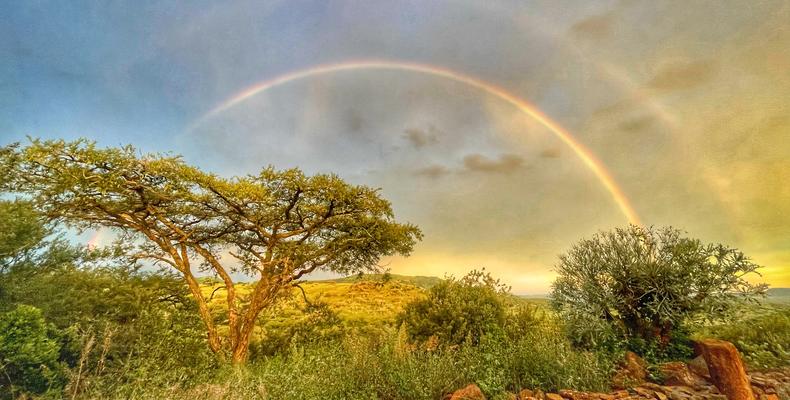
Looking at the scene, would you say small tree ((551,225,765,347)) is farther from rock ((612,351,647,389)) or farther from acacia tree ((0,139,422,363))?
acacia tree ((0,139,422,363))

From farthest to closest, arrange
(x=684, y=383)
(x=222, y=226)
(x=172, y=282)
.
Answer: (x=222, y=226), (x=172, y=282), (x=684, y=383)

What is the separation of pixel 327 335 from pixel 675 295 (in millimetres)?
12470

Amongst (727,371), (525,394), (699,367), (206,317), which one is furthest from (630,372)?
(206,317)

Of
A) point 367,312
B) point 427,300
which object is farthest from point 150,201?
point 367,312

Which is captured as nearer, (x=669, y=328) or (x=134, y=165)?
(x=669, y=328)

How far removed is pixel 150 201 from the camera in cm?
1274

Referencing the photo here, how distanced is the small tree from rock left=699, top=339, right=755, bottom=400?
1628mm

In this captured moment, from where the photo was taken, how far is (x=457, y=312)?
Answer: 1055 cm

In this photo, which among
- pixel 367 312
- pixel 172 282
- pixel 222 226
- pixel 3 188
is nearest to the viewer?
pixel 3 188

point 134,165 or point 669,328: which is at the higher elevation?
point 134,165

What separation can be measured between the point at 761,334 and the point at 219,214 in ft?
52.5

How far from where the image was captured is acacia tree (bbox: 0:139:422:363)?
11133 millimetres

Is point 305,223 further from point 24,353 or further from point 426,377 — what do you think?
point 426,377

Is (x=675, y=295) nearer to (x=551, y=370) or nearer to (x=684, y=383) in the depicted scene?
(x=684, y=383)
